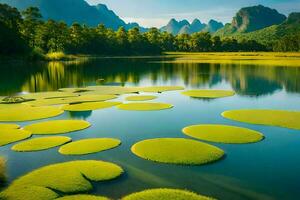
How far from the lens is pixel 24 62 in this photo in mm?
59281

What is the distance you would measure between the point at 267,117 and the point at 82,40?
76914mm

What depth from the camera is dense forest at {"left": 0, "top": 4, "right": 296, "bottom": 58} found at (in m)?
61.6

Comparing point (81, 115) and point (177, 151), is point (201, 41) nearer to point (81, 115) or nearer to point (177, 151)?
point (81, 115)

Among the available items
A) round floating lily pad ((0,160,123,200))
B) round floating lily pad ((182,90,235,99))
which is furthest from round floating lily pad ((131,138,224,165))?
round floating lily pad ((182,90,235,99))

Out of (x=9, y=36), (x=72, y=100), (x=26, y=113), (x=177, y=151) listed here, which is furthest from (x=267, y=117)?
(x=9, y=36)

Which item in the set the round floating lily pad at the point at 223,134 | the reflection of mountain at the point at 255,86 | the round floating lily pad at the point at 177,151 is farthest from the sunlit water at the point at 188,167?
the reflection of mountain at the point at 255,86

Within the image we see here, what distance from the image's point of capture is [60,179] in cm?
838

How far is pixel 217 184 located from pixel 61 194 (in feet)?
12.6

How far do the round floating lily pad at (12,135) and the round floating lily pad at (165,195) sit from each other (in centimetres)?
654

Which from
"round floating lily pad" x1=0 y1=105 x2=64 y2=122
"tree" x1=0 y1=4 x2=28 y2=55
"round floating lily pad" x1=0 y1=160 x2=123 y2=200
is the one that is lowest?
"round floating lily pad" x1=0 y1=160 x2=123 y2=200

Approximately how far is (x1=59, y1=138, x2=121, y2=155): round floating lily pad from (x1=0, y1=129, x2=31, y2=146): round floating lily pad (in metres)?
2.29

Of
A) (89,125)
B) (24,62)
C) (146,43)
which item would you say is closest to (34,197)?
(89,125)

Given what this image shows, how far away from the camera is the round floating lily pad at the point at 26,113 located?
15.6 metres

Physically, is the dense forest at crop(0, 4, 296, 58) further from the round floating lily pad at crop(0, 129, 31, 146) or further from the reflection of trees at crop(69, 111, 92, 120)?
the round floating lily pad at crop(0, 129, 31, 146)
